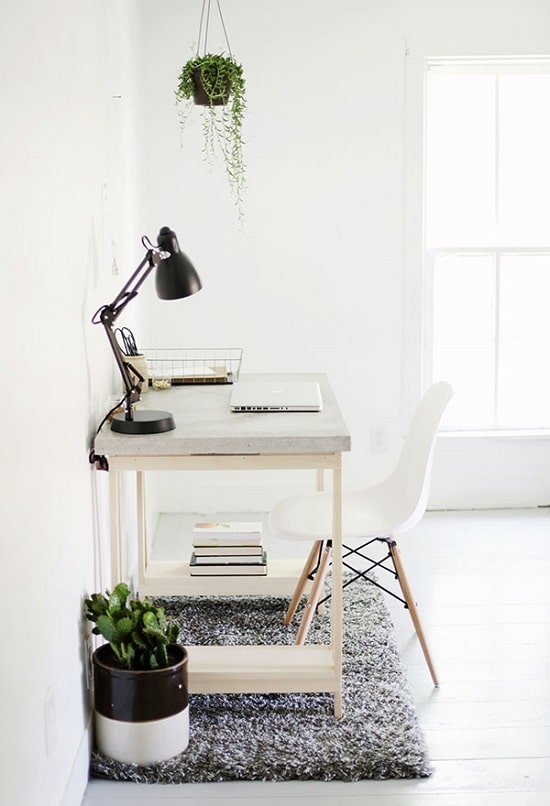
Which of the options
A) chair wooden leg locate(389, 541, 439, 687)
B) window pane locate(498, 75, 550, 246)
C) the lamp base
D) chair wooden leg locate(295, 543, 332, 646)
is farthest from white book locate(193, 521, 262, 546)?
window pane locate(498, 75, 550, 246)

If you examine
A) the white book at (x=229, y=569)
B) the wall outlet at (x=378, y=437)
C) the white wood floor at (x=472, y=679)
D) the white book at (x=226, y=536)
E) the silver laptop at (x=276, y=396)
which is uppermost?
the silver laptop at (x=276, y=396)

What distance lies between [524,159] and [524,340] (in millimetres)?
792

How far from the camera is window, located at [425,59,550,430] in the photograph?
4805 millimetres

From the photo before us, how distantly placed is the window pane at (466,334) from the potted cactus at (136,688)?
261 centimetres

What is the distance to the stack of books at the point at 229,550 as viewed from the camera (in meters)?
3.58

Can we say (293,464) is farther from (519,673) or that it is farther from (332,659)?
(519,673)

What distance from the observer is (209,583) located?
354 cm

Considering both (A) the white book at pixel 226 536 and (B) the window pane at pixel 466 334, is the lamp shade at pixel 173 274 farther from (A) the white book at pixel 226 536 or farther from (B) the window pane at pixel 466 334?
(B) the window pane at pixel 466 334

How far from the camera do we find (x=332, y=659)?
2.88m

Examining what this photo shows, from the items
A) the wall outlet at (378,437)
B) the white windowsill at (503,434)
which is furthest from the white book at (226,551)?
the white windowsill at (503,434)

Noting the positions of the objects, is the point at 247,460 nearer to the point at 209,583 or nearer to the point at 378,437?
the point at 209,583

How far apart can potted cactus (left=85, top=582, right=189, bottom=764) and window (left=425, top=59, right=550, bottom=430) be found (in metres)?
2.60

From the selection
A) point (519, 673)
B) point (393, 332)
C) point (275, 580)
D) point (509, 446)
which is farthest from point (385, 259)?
point (519, 673)

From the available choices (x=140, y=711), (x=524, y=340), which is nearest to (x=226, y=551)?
(x=140, y=711)
